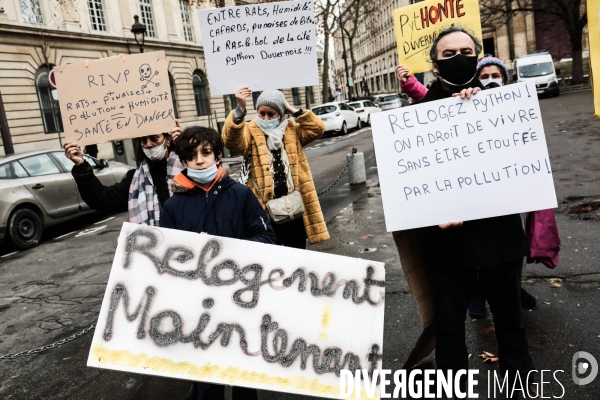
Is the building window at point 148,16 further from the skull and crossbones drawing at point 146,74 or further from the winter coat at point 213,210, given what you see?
the winter coat at point 213,210

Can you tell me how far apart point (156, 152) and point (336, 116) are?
828 inches

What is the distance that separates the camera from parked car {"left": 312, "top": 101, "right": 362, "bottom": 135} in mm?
23641

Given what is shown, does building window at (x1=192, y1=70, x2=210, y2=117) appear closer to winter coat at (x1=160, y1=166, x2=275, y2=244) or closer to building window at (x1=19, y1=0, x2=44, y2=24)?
building window at (x1=19, y1=0, x2=44, y2=24)

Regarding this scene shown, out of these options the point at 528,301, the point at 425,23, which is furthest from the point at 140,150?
the point at 528,301

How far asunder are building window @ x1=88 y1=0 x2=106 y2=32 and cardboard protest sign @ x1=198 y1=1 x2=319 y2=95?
82.6ft

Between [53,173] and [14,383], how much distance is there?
592 centimetres

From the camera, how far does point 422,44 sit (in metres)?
4.61

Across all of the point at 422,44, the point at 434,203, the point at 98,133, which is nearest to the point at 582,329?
the point at 434,203

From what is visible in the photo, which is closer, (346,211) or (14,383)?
(14,383)

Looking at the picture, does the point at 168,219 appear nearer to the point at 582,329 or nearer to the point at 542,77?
the point at 582,329

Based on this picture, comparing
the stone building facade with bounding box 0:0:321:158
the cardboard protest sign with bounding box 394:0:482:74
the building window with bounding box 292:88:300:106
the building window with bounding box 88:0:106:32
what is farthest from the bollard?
the building window with bounding box 292:88:300:106

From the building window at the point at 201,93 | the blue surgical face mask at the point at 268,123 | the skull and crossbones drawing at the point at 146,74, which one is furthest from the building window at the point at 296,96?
the skull and crossbones drawing at the point at 146,74

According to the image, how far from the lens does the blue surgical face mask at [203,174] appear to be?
101 inches

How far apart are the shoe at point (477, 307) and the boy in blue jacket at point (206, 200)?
1.98m
